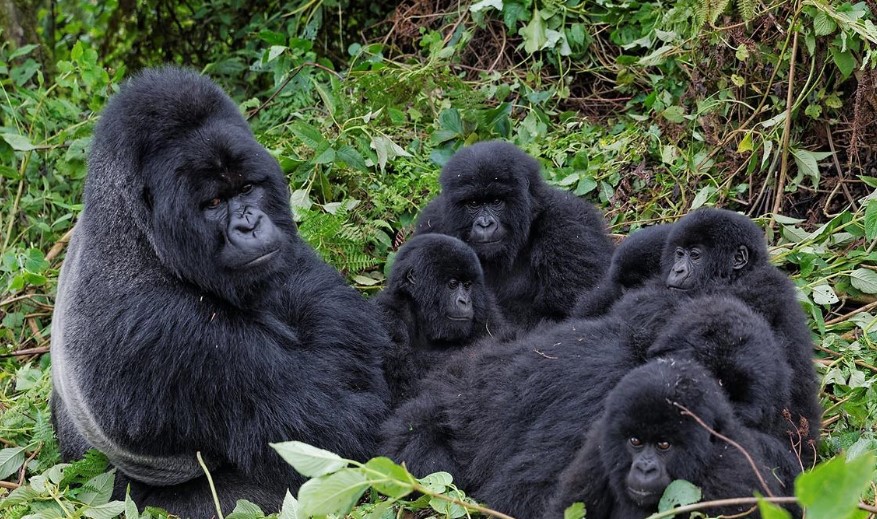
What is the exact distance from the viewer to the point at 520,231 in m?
5.08

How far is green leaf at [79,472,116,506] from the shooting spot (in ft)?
13.4

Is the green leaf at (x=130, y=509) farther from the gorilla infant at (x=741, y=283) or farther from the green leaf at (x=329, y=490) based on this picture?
the gorilla infant at (x=741, y=283)

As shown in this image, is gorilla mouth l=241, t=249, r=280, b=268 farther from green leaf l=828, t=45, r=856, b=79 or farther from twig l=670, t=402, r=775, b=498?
green leaf l=828, t=45, r=856, b=79

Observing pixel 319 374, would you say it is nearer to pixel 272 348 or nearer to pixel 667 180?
pixel 272 348

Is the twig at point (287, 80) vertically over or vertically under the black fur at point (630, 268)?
over

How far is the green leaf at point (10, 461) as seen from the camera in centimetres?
Result: 441

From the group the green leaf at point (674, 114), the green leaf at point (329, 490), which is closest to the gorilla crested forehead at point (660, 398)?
the green leaf at point (329, 490)

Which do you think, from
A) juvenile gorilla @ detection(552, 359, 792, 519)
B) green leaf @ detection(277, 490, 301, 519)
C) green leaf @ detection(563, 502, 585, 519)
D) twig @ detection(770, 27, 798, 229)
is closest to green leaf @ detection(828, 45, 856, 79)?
twig @ detection(770, 27, 798, 229)

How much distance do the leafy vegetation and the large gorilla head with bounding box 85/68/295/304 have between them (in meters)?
0.93

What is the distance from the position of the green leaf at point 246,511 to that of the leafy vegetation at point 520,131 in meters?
0.35

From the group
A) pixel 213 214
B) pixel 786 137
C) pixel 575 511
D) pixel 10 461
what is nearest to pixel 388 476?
pixel 575 511

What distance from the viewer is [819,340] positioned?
460 cm

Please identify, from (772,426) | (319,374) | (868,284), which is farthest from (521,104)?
(772,426)

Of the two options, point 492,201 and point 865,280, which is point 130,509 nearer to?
point 492,201
